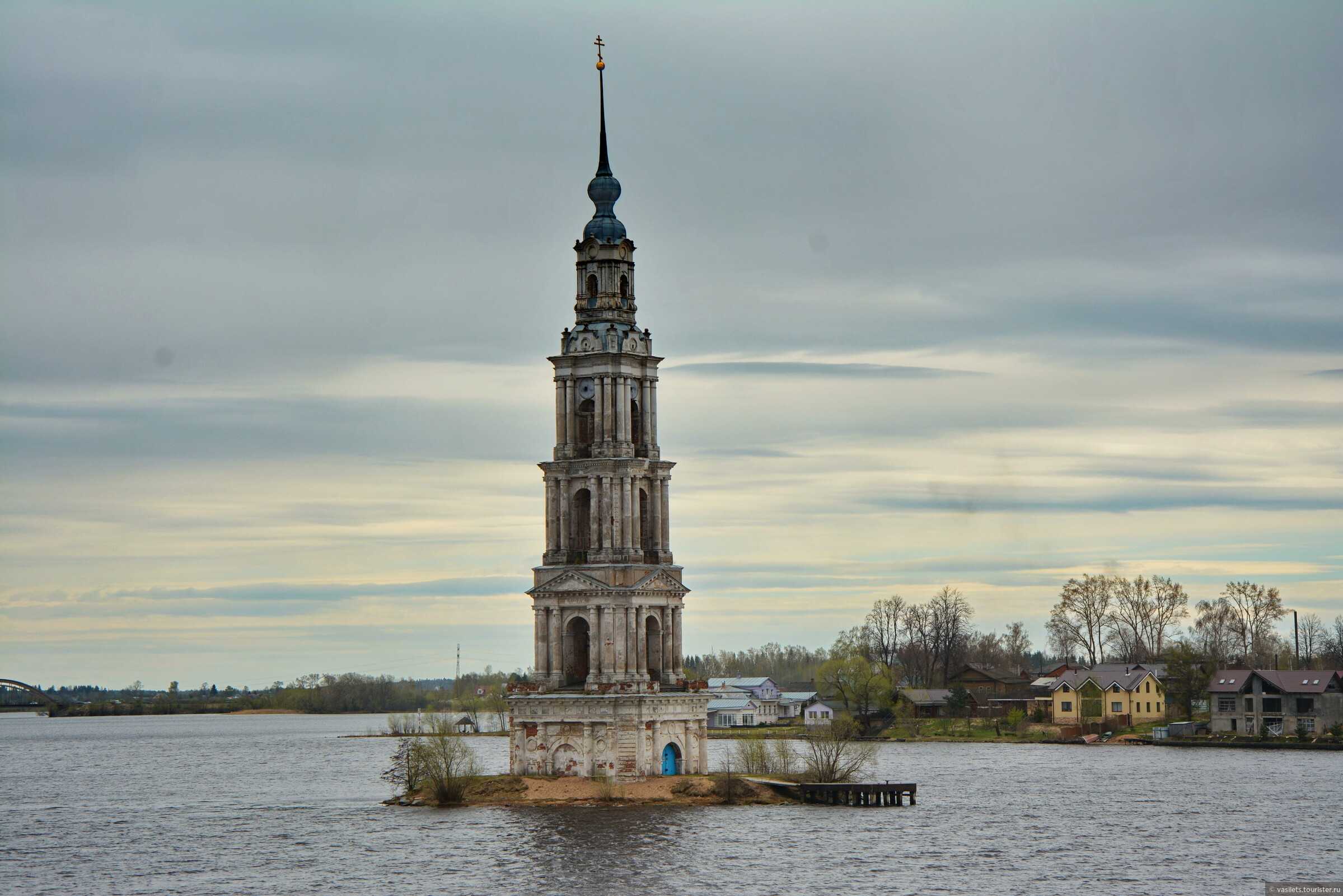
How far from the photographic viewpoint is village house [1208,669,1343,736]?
15075cm

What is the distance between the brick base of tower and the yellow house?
8852cm

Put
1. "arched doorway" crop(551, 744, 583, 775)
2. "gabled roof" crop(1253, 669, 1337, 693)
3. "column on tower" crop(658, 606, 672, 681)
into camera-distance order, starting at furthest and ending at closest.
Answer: "gabled roof" crop(1253, 669, 1337, 693)
"column on tower" crop(658, 606, 672, 681)
"arched doorway" crop(551, 744, 583, 775)

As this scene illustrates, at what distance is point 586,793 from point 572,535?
14.5 m

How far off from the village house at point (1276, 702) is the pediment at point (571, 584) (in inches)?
3291

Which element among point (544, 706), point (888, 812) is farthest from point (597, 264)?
point (888, 812)

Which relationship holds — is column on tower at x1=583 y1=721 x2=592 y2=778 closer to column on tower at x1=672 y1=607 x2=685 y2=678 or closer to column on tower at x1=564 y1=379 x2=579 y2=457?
column on tower at x1=672 y1=607 x2=685 y2=678

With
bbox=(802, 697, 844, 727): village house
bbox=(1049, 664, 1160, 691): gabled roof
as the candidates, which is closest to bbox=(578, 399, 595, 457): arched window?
bbox=(1049, 664, 1160, 691): gabled roof

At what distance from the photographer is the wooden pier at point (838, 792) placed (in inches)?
3627

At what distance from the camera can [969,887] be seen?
6594 centimetres

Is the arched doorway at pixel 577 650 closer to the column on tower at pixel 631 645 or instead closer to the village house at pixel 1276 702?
the column on tower at pixel 631 645

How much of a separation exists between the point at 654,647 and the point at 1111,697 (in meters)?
88.3

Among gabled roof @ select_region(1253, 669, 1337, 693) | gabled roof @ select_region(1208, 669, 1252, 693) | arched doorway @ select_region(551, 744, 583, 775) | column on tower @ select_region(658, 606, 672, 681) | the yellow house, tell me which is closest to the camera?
arched doorway @ select_region(551, 744, 583, 775)

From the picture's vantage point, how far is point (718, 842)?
76.6 metres

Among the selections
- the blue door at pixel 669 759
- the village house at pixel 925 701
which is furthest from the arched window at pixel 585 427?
the village house at pixel 925 701
